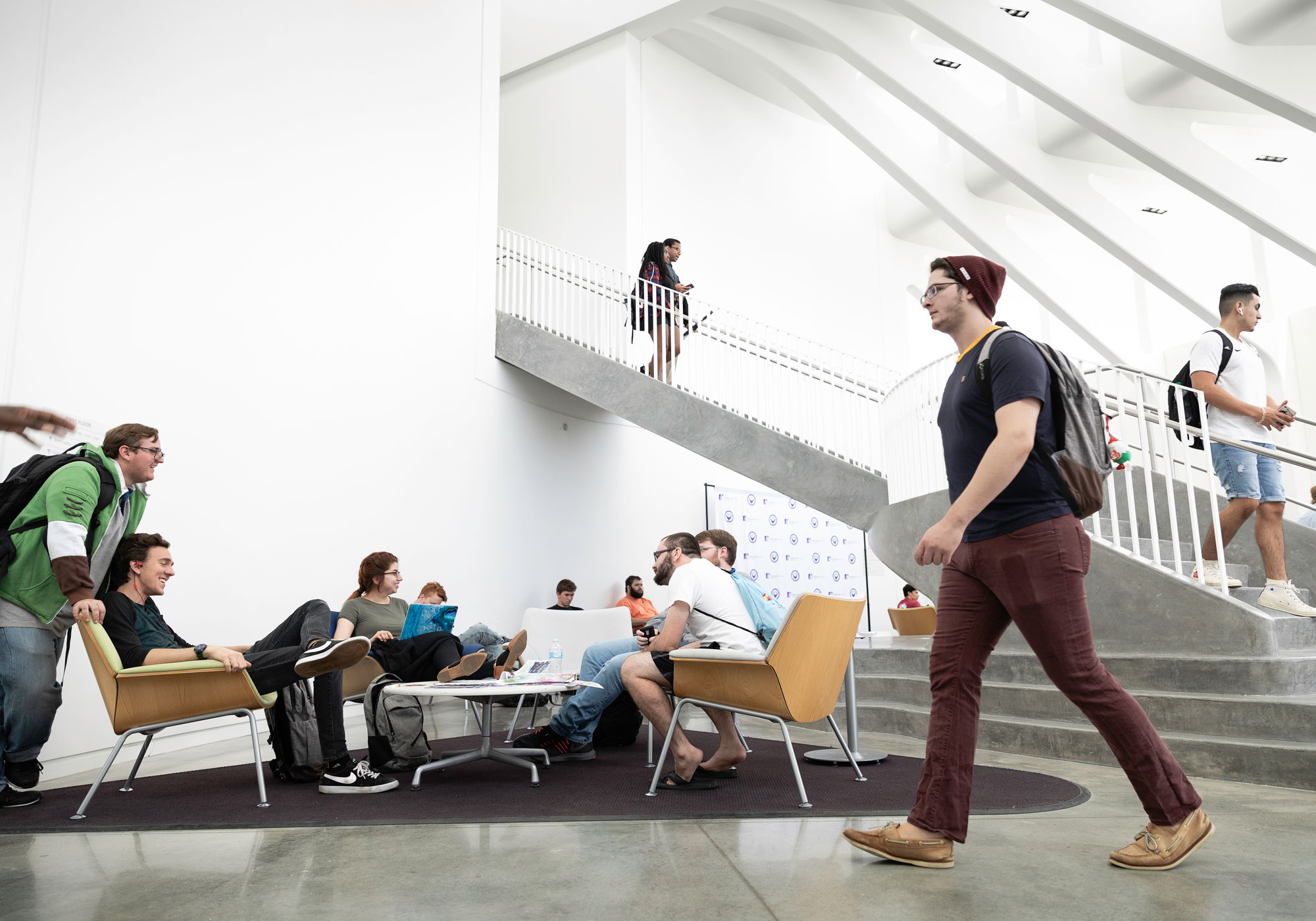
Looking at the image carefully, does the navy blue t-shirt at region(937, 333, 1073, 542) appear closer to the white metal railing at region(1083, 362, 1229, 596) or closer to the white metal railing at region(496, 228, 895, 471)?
the white metal railing at region(1083, 362, 1229, 596)

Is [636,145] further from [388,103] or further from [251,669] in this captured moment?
[251,669]

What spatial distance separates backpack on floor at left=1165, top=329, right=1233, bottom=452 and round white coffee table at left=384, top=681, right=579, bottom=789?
3.26 m

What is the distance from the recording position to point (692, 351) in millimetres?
8336

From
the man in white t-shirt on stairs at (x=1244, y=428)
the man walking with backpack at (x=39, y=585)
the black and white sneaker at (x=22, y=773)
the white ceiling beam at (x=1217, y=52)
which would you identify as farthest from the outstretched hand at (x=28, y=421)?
the white ceiling beam at (x=1217, y=52)

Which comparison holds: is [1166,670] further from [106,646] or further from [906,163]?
[906,163]

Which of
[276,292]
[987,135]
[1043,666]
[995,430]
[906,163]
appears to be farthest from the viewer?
[906,163]

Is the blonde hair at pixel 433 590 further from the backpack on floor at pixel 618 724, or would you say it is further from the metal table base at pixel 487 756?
the metal table base at pixel 487 756

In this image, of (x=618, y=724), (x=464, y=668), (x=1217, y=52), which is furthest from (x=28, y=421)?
(x=1217, y=52)

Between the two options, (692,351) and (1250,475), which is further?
(692,351)

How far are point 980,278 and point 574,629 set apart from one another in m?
4.64

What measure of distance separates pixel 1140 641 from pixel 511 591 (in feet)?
17.2

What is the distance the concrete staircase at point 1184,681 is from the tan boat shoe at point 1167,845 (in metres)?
1.47

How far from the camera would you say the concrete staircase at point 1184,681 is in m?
3.40

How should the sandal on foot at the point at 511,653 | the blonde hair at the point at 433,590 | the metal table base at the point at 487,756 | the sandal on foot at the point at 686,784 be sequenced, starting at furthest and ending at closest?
the blonde hair at the point at 433,590 < the sandal on foot at the point at 511,653 < the metal table base at the point at 487,756 < the sandal on foot at the point at 686,784
